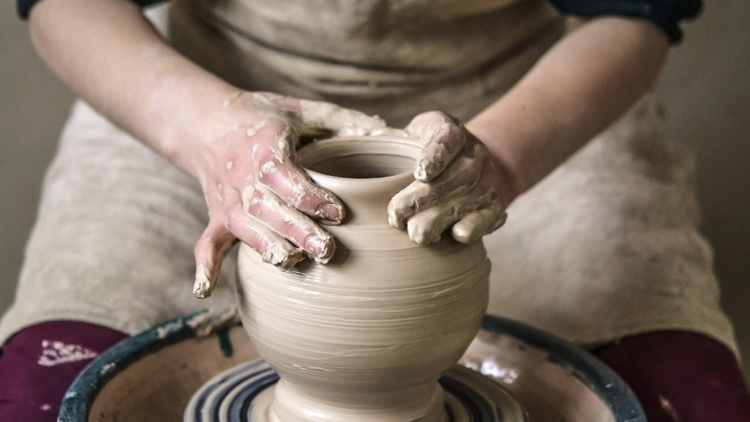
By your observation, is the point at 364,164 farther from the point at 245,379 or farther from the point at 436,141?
the point at 245,379

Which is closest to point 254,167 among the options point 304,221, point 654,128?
point 304,221

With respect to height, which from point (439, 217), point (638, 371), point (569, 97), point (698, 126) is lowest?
point (698, 126)

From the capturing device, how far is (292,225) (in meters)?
0.78

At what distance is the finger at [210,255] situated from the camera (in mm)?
820

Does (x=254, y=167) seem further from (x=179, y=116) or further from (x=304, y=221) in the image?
(x=179, y=116)

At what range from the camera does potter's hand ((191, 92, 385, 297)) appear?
2.56 ft

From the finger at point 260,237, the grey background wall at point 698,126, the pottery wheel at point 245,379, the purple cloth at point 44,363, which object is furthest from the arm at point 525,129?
the grey background wall at point 698,126

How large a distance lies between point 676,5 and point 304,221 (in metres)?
0.84

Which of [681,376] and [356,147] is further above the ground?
[356,147]

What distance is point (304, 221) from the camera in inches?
30.6

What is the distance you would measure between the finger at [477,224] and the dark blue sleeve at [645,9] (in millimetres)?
604

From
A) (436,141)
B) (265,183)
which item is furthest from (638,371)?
(265,183)

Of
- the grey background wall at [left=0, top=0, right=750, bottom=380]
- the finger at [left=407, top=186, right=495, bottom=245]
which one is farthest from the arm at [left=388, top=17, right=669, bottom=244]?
the grey background wall at [left=0, top=0, right=750, bottom=380]

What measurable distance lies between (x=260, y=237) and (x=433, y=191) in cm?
17
